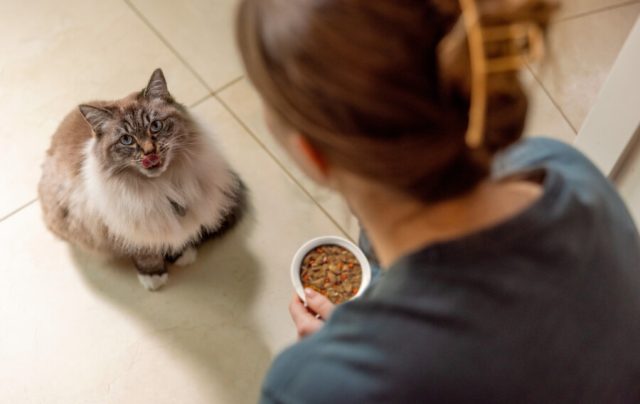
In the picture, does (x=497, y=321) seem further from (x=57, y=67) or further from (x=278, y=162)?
(x=57, y=67)

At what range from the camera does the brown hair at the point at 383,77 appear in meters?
0.57

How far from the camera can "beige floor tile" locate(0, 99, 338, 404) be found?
1.51 m

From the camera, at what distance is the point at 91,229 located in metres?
1.51

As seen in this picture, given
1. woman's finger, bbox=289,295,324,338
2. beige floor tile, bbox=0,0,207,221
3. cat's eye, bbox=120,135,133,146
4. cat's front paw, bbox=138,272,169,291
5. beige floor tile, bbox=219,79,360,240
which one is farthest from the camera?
beige floor tile, bbox=0,0,207,221

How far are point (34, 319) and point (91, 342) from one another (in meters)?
0.17

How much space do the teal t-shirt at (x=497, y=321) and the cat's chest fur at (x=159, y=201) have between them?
32.1 inches

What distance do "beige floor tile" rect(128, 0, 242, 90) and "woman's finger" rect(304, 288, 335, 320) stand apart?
0.86 metres

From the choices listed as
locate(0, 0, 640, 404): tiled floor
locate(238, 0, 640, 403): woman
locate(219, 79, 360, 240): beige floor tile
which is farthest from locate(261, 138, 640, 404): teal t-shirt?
locate(219, 79, 360, 240): beige floor tile

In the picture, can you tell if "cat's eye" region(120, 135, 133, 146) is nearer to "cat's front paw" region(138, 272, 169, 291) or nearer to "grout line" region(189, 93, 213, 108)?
"cat's front paw" region(138, 272, 169, 291)

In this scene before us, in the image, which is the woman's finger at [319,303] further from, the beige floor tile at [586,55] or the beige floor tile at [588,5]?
the beige floor tile at [588,5]

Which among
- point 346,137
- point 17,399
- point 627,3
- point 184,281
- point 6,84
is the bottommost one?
point 17,399

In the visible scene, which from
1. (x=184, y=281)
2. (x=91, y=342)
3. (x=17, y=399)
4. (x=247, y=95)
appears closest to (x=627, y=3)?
(x=247, y=95)

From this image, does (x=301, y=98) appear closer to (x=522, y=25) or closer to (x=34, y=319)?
(x=522, y=25)

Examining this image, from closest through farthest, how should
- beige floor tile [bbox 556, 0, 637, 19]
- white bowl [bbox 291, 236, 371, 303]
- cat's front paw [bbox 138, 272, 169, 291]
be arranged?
white bowl [bbox 291, 236, 371, 303]
cat's front paw [bbox 138, 272, 169, 291]
beige floor tile [bbox 556, 0, 637, 19]
